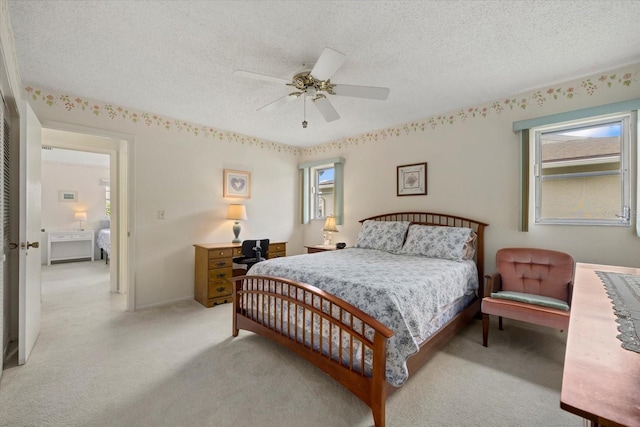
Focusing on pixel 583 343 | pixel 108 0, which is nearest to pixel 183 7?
pixel 108 0

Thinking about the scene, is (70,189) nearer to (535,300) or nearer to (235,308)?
(235,308)

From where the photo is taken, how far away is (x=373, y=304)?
1.84 metres

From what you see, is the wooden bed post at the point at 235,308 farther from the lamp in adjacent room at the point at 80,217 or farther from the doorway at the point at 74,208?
the lamp in adjacent room at the point at 80,217

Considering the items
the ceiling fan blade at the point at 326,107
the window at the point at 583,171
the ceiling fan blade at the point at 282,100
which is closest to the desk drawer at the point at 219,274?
the ceiling fan blade at the point at 282,100

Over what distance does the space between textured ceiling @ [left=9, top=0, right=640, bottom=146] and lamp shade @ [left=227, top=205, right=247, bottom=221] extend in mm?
1578

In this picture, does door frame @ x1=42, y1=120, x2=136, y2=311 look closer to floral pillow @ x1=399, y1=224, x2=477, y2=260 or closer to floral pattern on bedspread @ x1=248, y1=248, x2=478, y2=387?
floral pattern on bedspread @ x1=248, y1=248, x2=478, y2=387

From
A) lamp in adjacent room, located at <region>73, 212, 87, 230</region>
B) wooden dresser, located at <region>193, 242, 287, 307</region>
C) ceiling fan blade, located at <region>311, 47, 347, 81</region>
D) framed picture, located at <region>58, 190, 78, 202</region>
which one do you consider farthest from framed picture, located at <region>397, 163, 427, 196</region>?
framed picture, located at <region>58, 190, 78, 202</region>

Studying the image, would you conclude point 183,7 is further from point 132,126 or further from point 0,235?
point 132,126

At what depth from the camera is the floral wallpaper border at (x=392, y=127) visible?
2633 mm

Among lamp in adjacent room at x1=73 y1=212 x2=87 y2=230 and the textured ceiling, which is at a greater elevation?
the textured ceiling

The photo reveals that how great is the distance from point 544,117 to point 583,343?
111 inches

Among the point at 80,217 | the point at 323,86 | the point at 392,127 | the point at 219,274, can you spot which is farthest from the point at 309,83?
the point at 80,217

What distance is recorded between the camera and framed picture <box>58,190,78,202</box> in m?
6.79

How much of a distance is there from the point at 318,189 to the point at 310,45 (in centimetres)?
335
